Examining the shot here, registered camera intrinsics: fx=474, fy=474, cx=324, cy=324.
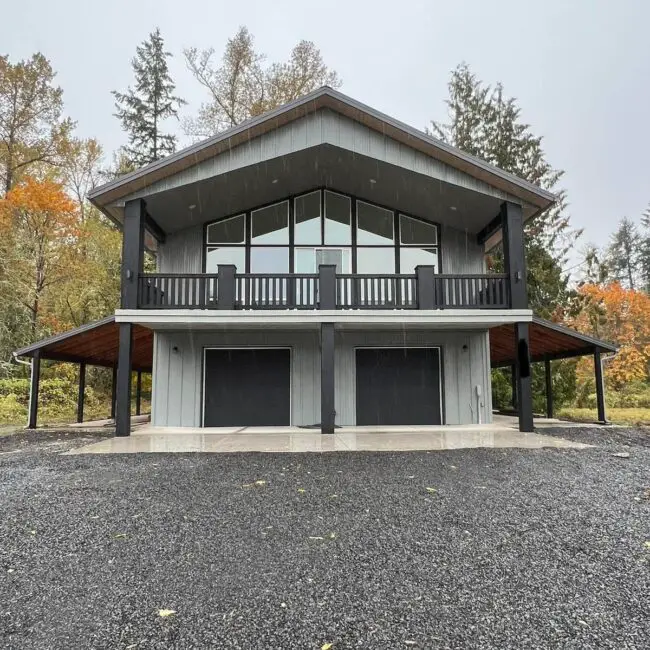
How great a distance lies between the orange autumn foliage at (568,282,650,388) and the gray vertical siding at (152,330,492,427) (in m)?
9.85

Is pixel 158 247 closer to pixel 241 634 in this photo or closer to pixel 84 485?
pixel 84 485

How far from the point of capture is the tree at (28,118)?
18.1 meters

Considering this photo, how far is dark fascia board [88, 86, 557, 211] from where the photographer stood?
29.8 ft

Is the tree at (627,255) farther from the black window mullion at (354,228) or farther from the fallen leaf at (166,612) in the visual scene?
the fallen leaf at (166,612)

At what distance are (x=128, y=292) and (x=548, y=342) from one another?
9.23 metres

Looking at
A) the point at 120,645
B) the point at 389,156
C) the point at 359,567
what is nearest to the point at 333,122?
the point at 389,156

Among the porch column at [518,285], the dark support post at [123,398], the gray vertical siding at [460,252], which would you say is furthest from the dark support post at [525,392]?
the dark support post at [123,398]

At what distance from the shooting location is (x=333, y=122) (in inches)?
374

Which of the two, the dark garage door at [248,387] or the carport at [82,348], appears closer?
the carport at [82,348]

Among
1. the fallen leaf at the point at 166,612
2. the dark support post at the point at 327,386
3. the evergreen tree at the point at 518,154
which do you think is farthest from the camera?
the evergreen tree at the point at 518,154

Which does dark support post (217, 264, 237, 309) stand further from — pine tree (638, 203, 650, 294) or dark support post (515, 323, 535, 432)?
pine tree (638, 203, 650, 294)

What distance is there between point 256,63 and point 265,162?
1453 cm

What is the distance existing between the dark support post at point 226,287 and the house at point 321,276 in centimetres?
3

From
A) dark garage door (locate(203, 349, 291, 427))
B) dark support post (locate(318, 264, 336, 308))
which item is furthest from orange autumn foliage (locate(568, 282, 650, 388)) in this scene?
dark garage door (locate(203, 349, 291, 427))
